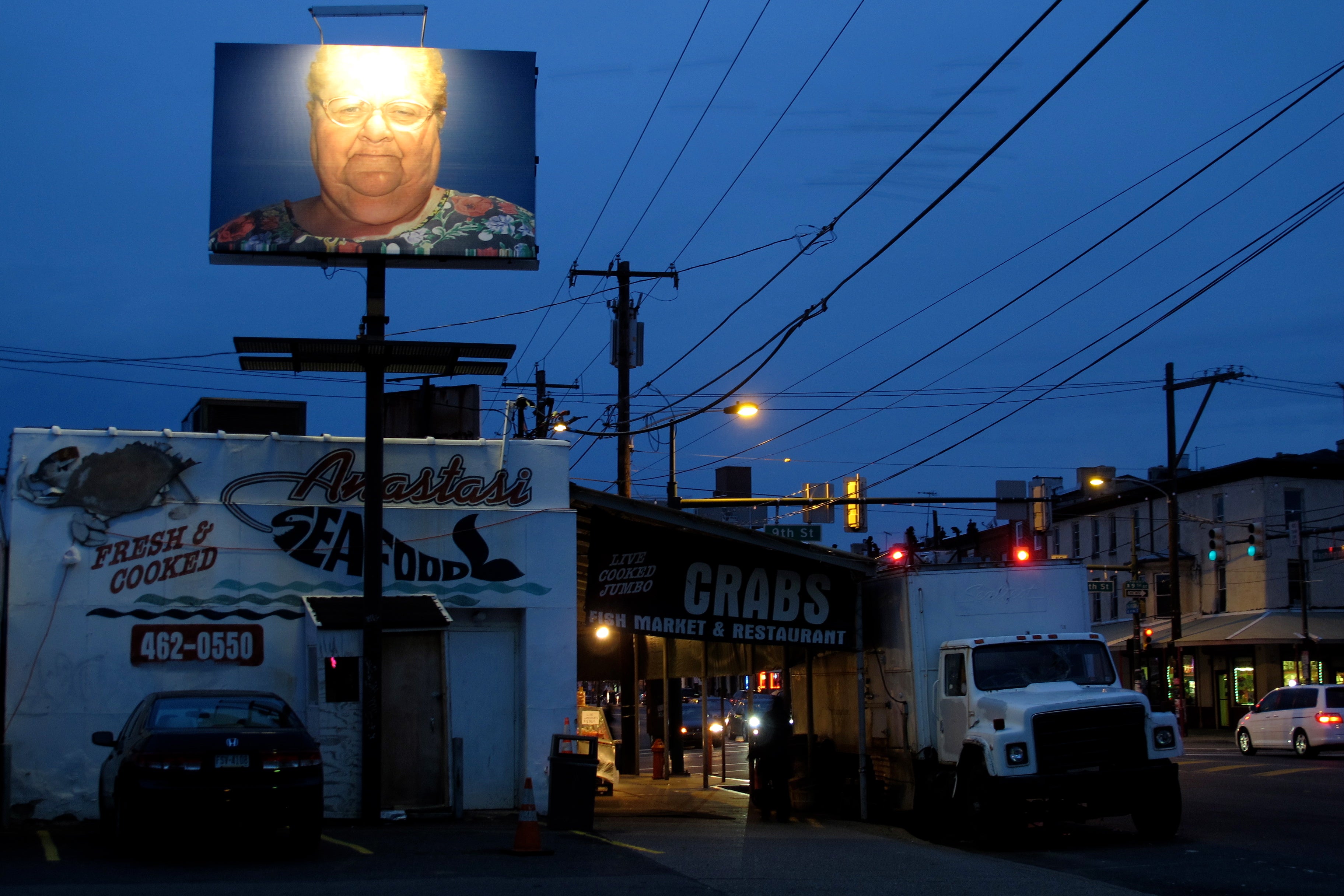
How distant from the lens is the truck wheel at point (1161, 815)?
47.4 feet

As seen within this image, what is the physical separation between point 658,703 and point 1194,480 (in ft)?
95.0

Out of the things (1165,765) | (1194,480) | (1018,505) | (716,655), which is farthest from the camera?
(1194,480)

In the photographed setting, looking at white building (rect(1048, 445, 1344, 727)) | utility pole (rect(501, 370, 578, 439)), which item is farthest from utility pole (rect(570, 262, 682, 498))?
white building (rect(1048, 445, 1344, 727))

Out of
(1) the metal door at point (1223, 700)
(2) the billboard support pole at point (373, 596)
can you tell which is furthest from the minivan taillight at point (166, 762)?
(1) the metal door at point (1223, 700)

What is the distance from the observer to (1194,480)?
5212 cm

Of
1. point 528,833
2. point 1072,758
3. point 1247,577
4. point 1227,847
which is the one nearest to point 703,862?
point 528,833

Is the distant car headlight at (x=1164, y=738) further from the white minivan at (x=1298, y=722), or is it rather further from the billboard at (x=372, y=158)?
the white minivan at (x=1298, y=722)

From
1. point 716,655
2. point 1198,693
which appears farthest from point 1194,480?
point 716,655

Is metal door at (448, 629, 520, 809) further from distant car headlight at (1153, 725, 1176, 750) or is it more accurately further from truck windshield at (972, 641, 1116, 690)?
distant car headlight at (1153, 725, 1176, 750)

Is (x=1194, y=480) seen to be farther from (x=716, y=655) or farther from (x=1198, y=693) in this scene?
(x=716, y=655)

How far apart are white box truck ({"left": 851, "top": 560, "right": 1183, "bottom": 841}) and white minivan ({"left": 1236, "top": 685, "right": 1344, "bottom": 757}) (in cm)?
1522

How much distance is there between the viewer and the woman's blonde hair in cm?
1869

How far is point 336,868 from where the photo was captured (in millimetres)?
11859

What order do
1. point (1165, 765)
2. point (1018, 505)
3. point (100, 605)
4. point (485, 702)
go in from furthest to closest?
1. point (1018, 505)
2. point (485, 702)
3. point (100, 605)
4. point (1165, 765)
